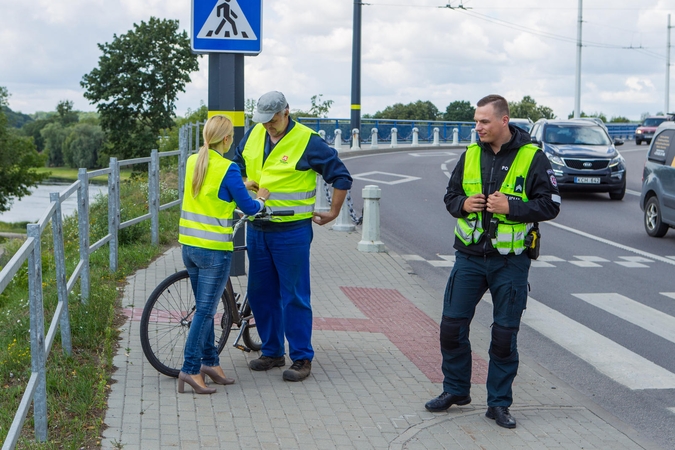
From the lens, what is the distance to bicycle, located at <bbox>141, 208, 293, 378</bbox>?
6.03 meters

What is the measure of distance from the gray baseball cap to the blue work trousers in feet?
4.95

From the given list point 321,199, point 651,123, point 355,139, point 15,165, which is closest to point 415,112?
point 651,123

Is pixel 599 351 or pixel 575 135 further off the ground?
pixel 575 135

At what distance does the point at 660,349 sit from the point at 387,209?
1080 cm

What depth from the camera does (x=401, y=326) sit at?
8.23 m

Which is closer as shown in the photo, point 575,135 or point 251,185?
point 251,185

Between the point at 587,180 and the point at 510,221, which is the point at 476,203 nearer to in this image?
the point at 510,221

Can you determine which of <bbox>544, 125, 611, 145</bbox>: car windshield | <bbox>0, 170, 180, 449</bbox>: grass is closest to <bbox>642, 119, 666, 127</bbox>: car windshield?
<bbox>544, 125, 611, 145</bbox>: car windshield

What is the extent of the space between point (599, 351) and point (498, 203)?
3.07 meters

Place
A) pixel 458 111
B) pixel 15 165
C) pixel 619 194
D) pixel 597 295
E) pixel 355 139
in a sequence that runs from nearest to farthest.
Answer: pixel 597 295
pixel 619 194
pixel 355 139
pixel 458 111
pixel 15 165

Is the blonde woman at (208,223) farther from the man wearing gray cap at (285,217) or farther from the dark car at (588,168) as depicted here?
the dark car at (588,168)

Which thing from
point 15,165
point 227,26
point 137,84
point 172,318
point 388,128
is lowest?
point 15,165

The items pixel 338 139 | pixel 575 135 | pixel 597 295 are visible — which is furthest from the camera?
pixel 338 139

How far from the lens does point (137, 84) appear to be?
6228cm
